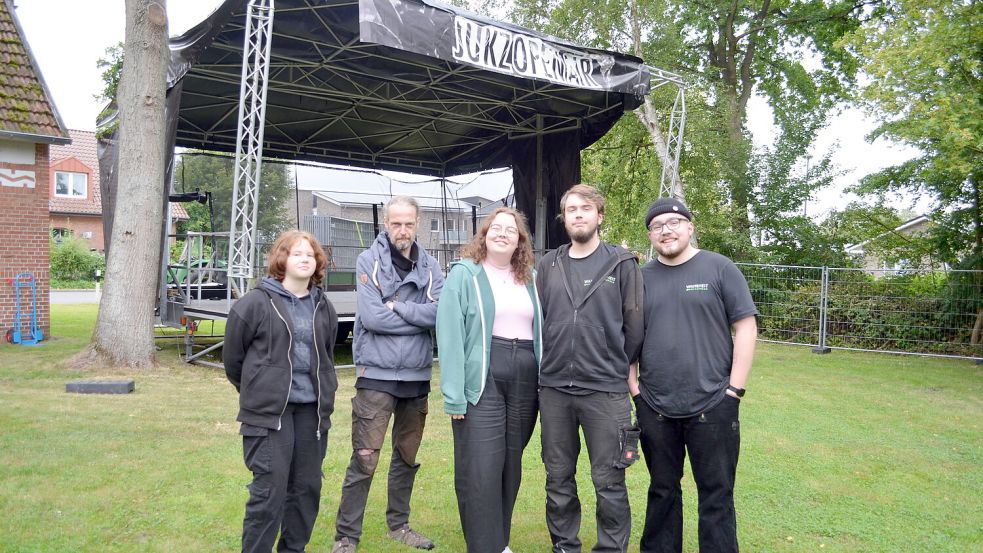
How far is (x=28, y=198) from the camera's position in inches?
394

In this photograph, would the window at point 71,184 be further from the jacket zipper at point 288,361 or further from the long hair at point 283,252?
the jacket zipper at point 288,361

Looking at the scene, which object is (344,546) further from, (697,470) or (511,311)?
(697,470)

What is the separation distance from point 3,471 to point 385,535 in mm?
2315

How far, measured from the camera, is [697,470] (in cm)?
280

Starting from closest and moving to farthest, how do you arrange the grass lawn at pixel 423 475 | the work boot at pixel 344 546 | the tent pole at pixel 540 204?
the work boot at pixel 344 546 < the grass lawn at pixel 423 475 < the tent pole at pixel 540 204

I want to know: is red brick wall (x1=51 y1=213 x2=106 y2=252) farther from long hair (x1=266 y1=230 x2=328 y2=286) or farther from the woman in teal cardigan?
the woman in teal cardigan

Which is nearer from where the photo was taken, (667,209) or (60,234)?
(667,209)

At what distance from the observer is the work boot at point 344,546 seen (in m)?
2.98

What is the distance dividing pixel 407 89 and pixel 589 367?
26.6ft

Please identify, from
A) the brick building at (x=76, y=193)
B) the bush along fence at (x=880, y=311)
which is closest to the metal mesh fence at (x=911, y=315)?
the bush along fence at (x=880, y=311)

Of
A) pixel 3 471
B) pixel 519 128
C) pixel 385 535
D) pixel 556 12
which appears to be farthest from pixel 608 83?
pixel 556 12

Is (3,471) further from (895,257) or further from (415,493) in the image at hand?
(895,257)

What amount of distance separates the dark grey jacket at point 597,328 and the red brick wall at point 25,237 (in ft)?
32.7

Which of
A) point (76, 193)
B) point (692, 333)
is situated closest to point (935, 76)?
point (692, 333)
